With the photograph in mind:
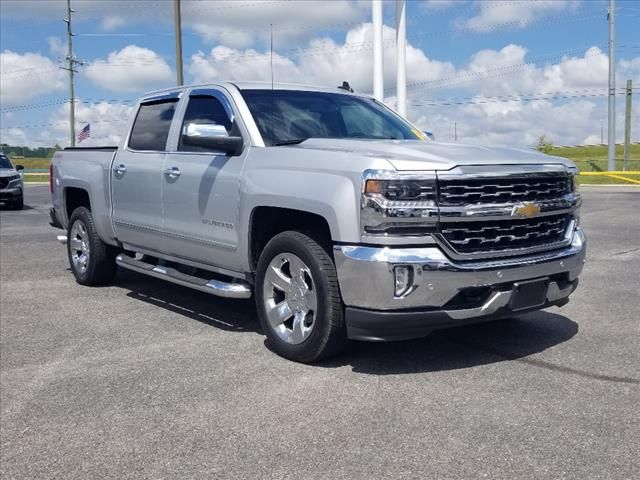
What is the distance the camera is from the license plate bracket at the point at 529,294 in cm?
458

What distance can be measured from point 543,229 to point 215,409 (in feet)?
8.20

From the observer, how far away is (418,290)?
4.28m

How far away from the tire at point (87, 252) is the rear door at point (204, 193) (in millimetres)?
1627

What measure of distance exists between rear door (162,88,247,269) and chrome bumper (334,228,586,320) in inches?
52.8

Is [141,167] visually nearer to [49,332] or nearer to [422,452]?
[49,332]

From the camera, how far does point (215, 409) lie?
13.3ft

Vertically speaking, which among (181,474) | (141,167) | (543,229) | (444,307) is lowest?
(181,474)

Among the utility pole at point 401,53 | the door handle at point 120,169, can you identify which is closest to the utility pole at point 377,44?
the utility pole at point 401,53

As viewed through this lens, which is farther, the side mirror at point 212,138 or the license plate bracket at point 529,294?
the side mirror at point 212,138

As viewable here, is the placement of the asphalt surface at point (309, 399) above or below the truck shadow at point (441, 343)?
below

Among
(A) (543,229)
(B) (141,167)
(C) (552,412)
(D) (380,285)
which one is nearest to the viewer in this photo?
(C) (552,412)

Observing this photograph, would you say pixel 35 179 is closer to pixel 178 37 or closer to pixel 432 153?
pixel 178 37

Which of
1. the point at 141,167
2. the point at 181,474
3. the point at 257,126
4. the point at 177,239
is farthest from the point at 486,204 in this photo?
the point at 141,167

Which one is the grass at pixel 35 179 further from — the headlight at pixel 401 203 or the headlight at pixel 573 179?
the headlight at pixel 401 203
